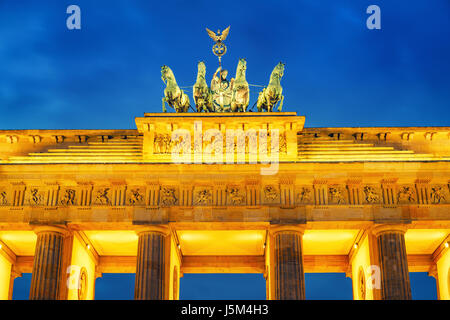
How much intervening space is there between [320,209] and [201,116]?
741cm

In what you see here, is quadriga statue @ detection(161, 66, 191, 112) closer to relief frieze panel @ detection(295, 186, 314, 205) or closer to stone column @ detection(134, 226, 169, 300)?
stone column @ detection(134, 226, 169, 300)

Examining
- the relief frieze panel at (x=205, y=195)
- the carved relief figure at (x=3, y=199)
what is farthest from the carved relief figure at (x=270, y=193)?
the carved relief figure at (x=3, y=199)

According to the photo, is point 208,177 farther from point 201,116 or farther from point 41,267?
point 41,267

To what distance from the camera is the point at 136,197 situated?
30312 mm

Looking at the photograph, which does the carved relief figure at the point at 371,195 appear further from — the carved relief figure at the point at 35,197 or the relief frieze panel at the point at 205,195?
the carved relief figure at the point at 35,197

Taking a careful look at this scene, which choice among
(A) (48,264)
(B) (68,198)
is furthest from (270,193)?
(A) (48,264)

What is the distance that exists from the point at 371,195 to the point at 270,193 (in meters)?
4.71

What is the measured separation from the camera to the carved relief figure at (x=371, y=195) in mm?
30188

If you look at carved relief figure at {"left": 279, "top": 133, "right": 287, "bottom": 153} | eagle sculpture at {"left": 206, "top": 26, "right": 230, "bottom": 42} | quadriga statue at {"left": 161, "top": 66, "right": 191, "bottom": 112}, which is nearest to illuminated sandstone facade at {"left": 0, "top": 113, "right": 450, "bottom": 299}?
carved relief figure at {"left": 279, "top": 133, "right": 287, "bottom": 153}

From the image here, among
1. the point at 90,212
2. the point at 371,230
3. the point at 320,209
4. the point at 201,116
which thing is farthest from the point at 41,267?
the point at 371,230

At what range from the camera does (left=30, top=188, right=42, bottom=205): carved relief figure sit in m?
30.2

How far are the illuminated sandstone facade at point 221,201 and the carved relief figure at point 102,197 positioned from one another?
0.05 m

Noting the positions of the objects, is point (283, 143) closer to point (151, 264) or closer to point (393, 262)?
point (393, 262)
